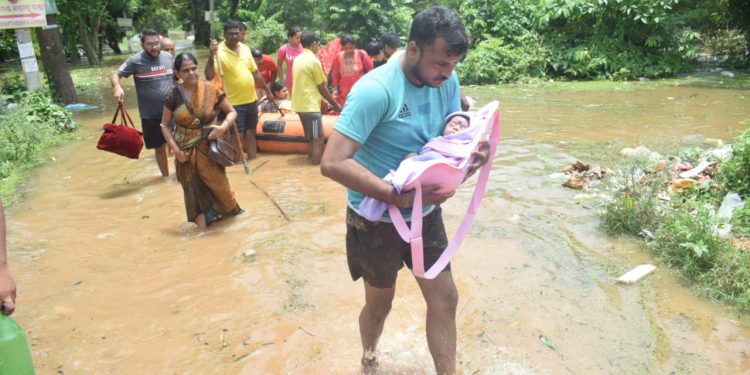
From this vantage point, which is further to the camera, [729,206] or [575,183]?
[575,183]

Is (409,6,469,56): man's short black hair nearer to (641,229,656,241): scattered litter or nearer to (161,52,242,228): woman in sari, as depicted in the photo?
(641,229,656,241): scattered litter

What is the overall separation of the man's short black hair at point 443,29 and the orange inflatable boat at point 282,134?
17.6ft

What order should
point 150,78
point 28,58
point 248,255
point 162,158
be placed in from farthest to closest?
point 28,58, point 162,158, point 150,78, point 248,255

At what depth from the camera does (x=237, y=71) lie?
643 cm

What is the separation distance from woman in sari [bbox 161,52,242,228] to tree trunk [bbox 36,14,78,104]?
715 cm

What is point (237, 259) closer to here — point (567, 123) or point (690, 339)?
point (690, 339)

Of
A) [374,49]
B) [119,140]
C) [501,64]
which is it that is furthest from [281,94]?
[501,64]

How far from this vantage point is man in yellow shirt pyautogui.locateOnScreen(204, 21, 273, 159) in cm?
628

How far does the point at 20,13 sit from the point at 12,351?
8.85 metres

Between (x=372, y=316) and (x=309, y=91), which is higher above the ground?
(x=309, y=91)

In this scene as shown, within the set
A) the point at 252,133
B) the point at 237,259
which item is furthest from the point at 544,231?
the point at 252,133

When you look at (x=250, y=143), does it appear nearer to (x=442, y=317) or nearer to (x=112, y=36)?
(x=442, y=317)

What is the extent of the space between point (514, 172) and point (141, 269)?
395cm

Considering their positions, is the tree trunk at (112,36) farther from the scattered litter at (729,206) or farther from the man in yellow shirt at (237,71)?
the scattered litter at (729,206)
